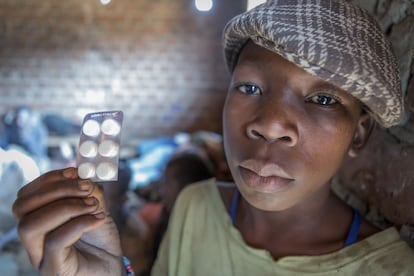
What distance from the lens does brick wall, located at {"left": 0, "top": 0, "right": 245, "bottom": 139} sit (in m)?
3.87

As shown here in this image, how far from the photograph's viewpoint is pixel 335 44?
555 mm

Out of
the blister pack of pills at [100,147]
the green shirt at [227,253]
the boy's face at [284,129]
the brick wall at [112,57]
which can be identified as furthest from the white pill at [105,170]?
the brick wall at [112,57]

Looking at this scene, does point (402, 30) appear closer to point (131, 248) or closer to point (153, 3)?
point (131, 248)

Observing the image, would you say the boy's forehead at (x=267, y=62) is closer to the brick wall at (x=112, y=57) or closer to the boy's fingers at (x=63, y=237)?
the boy's fingers at (x=63, y=237)

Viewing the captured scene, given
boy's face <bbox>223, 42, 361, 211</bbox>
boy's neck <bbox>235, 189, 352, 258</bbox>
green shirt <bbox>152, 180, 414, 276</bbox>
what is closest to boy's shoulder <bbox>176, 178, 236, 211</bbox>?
green shirt <bbox>152, 180, 414, 276</bbox>

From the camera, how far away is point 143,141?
4.01 m

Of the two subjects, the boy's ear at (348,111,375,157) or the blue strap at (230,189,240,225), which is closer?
the boy's ear at (348,111,375,157)

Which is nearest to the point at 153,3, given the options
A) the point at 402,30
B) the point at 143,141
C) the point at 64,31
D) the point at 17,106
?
the point at 64,31

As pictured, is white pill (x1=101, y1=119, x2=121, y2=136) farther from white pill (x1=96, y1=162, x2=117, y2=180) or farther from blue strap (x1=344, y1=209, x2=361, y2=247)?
blue strap (x1=344, y1=209, x2=361, y2=247)

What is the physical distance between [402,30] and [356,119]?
0.72 ft

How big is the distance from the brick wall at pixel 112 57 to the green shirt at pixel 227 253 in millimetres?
3192

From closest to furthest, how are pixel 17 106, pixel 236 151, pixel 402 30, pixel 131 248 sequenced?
pixel 236 151 → pixel 402 30 → pixel 131 248 → pixel 17 106

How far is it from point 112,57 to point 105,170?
3.58m

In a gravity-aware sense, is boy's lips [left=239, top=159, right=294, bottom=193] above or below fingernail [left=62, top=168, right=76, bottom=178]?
below
